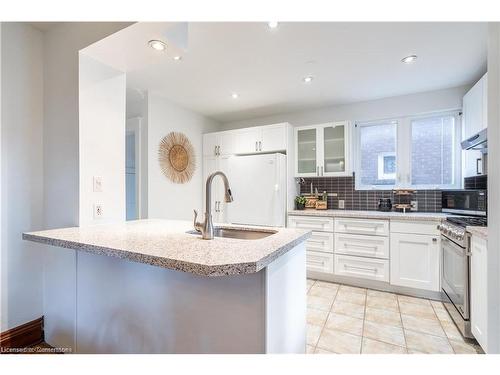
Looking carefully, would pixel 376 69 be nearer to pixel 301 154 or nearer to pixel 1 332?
pixel 301 154

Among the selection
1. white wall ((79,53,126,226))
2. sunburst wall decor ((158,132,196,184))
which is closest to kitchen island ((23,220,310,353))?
white wall ((79,53,126,226))

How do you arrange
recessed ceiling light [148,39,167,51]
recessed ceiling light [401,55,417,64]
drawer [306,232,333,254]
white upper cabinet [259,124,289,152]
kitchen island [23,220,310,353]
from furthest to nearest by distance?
white upper cabinet [259,124,289,152], drawer [306,232,333,254], recessed ceiling light [401,55,417,64], recessed ceiling light [148,39,167,51], kitchen island [23,220,310,353]

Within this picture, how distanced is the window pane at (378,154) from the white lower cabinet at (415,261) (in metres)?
0.90

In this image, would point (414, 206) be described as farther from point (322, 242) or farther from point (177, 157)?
point (177, 157)

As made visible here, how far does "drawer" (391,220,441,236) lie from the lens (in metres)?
Result: 2.51

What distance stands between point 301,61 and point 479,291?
230cm

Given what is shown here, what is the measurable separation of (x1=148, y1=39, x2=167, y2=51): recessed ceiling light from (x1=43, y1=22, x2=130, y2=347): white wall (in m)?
0.29

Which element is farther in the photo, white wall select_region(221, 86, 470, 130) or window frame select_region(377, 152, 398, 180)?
window frame select_region(377, 152, 398, 180)

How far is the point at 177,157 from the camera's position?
349 cm

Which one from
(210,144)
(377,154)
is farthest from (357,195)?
(210,144)

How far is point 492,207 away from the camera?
2.66ft

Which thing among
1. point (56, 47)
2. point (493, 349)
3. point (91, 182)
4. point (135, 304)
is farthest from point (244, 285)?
point (56, 47)

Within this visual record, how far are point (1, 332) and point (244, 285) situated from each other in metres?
1.91

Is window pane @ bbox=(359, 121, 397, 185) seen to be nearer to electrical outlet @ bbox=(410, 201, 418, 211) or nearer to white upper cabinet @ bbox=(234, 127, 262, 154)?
electrical outlet @ bbox=(410, 201, 418, 211)
